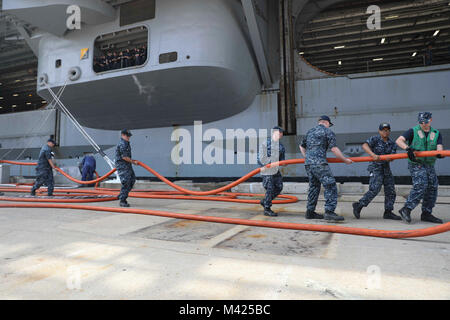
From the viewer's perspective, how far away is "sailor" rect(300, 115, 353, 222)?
3506 millimetres

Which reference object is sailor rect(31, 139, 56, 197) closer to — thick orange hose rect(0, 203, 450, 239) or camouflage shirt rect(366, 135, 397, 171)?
thick orange hose rect(0, 203, 450, 239)

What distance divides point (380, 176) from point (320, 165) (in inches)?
35.1

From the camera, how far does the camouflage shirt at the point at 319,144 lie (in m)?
3.60

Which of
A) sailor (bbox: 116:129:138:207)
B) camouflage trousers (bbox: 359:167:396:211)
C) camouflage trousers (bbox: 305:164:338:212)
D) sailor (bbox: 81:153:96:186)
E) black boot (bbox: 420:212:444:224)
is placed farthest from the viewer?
sailor (bbox: 81:153:96:186)

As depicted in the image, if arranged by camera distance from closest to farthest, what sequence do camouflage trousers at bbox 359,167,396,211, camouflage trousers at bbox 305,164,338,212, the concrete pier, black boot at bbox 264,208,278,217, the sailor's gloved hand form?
1. the concrete pier
2. the sailor's gloved hand
3. camouflage trousers at bbox 305,164,338,212
4. camouflage trousers at bbox 359,167,396,211
5. black boot at bbox 264,208,278,217

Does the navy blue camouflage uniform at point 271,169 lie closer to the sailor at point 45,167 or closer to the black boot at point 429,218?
the black boot at point 429,218

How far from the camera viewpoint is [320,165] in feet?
11.7

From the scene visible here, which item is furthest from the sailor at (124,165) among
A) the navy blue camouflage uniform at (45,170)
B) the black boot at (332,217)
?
the black boot at (332,217)

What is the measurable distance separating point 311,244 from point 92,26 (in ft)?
39.3

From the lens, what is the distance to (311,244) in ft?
8.32

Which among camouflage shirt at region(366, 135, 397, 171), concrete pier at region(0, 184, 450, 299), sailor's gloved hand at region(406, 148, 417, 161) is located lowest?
concrete pier at region(0, 184, 450, 299)

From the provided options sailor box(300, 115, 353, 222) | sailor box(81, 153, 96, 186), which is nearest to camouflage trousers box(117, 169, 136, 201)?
sailor box(300, 115, 353, 222)

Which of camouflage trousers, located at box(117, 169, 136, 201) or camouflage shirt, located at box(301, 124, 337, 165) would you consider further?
camouflage trousers, located at box(117, 169, 136, 201)

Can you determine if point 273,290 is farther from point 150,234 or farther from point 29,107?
point 29,107
